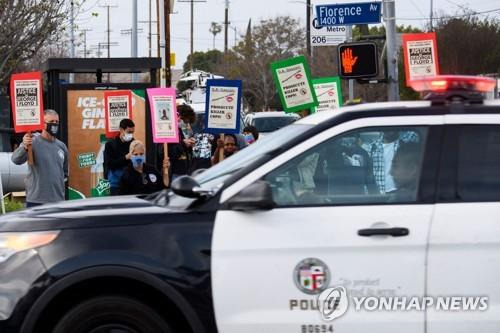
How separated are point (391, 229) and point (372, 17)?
865cm

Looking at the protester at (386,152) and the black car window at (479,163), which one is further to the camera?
the protester at (386,152)

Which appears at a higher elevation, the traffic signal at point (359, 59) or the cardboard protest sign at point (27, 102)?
the traffic signal at point (359, 59)

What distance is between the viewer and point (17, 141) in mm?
16781

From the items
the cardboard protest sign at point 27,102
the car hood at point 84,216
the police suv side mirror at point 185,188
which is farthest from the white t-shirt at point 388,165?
the cardboard protest sign at point 27,102

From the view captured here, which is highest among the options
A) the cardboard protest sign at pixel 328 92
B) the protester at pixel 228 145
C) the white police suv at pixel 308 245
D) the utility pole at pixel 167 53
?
the utility pole at pixel 167 53

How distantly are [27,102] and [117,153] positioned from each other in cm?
144

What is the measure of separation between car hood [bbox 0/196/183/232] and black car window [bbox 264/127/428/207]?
0.71 metres

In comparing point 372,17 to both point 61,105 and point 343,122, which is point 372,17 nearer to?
point 61,105

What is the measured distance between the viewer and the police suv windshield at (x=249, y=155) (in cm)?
541

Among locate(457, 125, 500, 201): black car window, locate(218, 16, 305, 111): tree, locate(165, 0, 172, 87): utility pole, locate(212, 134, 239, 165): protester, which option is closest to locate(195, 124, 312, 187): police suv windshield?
locate(457, 125, 500, 201): black car window

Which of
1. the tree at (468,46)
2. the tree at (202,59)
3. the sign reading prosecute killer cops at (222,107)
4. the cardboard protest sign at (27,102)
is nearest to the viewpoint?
the cardboard protest sign at (27,102)

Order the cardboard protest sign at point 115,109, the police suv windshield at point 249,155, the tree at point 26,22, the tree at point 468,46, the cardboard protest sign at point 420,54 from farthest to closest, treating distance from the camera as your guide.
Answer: the tree at point 468,46
the tree at point 26,22
the cardboard protest sign at point 115,109
the cardboard protest sign at point 420,54
the police suv windshield at point 249,155

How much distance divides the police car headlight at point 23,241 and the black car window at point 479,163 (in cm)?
232

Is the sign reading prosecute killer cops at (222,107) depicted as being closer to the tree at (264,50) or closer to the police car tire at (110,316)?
the police car tire at (110,316)
